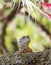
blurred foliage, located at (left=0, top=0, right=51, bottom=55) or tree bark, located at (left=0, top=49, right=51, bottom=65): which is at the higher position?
blurred foliage, located at (left=0, top=0, right=51, bottom=55)

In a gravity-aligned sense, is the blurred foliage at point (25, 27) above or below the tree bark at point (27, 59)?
above

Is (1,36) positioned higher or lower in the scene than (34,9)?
lower

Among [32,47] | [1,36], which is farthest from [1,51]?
[32,47]

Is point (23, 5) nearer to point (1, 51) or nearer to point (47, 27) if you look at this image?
point (47, 27)

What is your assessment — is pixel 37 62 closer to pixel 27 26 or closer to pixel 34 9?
pixel 27 26

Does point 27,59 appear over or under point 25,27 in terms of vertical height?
under

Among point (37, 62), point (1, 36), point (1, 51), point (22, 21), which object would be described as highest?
point (22, 21)

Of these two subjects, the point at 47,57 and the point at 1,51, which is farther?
the point at 47,57
